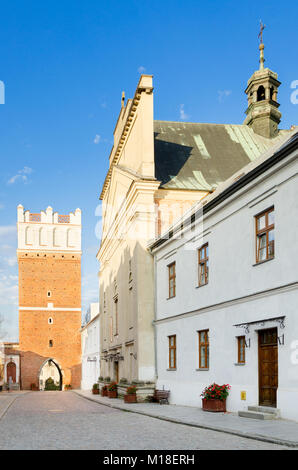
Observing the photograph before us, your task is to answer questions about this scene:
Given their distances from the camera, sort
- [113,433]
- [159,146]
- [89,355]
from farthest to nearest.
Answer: [89,355]
[159,146]
[113,433]

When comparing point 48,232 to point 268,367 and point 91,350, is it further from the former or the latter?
point 268,367

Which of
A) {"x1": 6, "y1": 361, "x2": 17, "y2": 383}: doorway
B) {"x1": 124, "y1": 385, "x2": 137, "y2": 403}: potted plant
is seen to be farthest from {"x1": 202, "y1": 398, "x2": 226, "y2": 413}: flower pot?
{"x1": 6, "y1": 361, "x2": 17, "y2": 383}: doorway

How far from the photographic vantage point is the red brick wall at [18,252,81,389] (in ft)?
194

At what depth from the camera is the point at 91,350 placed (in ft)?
170

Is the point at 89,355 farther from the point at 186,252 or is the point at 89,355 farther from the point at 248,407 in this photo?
the point at 248,407

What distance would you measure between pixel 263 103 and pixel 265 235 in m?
22.5

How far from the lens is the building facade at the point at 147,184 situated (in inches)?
1056

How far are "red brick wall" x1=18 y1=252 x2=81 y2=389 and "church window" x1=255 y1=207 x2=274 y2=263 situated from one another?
1835 inches

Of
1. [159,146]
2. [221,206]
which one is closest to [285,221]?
[221,206]

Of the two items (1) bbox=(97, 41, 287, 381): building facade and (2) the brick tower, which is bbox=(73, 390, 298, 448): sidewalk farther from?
(2) the brick tower

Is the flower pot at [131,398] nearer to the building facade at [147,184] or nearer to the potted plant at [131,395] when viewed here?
the potted plant at [131,395]

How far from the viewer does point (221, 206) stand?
18.6 metres

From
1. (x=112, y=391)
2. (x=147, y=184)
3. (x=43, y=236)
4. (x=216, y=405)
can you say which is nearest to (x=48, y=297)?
(x=43, y=236)
